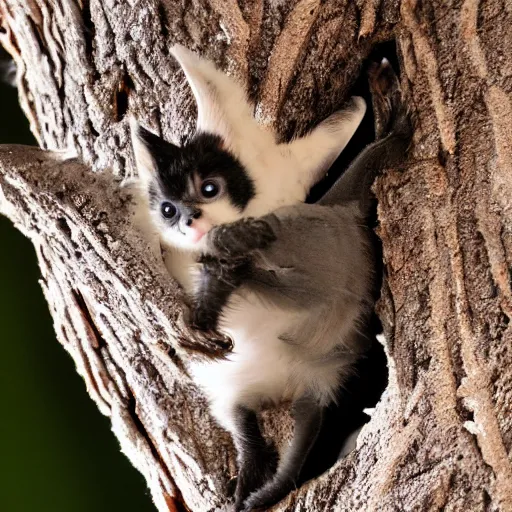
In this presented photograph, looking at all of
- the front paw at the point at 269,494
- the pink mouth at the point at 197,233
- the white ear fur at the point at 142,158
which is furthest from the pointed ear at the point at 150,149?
the front paw at the point at 269,494

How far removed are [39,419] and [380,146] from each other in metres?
1.37

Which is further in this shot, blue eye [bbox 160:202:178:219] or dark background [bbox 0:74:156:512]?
dark background [bbox 0:74:156:512]

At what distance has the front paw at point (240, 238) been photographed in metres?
0.90

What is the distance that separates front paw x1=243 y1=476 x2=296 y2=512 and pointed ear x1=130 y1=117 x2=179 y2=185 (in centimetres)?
48

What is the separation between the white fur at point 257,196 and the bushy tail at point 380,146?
0.11 feet

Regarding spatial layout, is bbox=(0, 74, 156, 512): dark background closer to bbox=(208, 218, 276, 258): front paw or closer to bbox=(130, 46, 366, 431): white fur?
bbox=(130, 46, 366, 431): white fur

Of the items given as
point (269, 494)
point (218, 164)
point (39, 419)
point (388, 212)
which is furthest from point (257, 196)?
point (39, 419)

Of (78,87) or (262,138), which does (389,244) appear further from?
(78,87)

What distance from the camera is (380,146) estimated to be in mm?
1011

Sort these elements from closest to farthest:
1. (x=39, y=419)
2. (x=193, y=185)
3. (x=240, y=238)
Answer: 1. (x=240, y=238)
2. (x=193, y=185)
3. (x=39, y=419)

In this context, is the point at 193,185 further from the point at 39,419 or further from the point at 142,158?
the point at 39,419

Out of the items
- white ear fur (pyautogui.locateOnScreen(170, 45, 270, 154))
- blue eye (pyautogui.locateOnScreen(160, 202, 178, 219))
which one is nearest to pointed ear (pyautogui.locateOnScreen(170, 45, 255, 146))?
white ear fur (pyautogui.locateOnScreen(170, 45, 270, 154))

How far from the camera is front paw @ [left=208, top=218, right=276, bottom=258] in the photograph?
0.90 metres

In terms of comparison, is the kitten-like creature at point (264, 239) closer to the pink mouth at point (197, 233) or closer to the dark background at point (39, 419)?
the pink mouth at point (197, 233)
